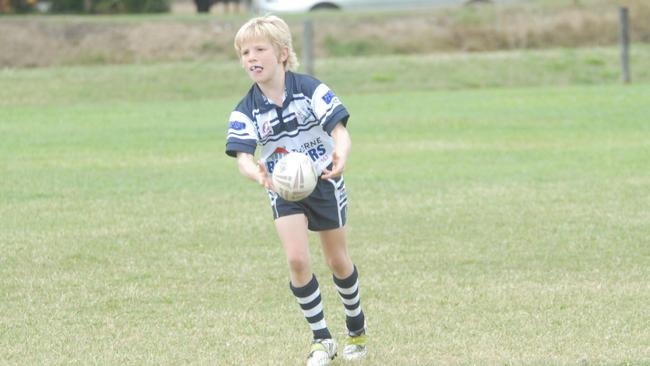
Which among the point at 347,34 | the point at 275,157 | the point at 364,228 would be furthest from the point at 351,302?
the point at 347,34

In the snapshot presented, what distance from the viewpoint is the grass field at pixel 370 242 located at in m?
6.92

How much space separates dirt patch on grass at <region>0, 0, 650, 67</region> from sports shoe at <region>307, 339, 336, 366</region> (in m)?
23.5

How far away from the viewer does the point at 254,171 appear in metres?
6.21

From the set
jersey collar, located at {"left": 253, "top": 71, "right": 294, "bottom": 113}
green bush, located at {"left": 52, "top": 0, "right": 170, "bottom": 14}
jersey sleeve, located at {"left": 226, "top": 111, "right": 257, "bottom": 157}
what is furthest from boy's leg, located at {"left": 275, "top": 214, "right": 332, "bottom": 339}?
green bush, located at {"left": 52, "top": 0, "right": 170, "bottom": 14}

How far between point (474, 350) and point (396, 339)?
1.63ft

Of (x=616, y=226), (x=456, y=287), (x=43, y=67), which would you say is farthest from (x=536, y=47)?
(x=456, y=287)

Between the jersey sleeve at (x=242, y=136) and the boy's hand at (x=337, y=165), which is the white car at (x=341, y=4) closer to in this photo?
the jersey sleeve at (x=242, y=136)

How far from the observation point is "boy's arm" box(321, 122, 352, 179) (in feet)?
20.2

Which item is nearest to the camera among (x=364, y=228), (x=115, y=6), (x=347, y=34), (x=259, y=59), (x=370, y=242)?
(x=259, y=59)

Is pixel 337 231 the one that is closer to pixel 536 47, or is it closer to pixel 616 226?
pixel 616 226

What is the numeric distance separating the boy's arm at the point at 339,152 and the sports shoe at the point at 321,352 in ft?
2.74

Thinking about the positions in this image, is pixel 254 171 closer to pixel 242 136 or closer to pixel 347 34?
pixel 242 136

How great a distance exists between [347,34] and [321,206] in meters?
24.4

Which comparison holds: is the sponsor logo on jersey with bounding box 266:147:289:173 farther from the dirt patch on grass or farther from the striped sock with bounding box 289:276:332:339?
the dirt patch on grass
